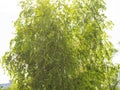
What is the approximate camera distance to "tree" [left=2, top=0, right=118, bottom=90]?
12.6 m

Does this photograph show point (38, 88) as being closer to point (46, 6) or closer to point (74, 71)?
point (74, 71)

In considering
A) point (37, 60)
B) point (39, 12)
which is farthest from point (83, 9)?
point (37, 60)

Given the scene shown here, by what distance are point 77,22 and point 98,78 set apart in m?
2.34

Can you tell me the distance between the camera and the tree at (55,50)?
495 inches

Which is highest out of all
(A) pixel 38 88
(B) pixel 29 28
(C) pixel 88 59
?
(B) pixel 29 28

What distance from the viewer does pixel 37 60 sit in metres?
12.8

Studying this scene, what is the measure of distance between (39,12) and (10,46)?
1896mm

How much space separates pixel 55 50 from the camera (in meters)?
12.6

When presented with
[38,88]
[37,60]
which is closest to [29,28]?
[37,60]

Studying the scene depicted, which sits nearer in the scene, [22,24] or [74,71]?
[74,71]

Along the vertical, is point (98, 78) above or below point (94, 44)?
below

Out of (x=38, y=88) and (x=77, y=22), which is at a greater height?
(x=77, y=22)

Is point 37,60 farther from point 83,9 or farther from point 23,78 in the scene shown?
point 83,9

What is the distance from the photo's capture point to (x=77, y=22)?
1334cm
